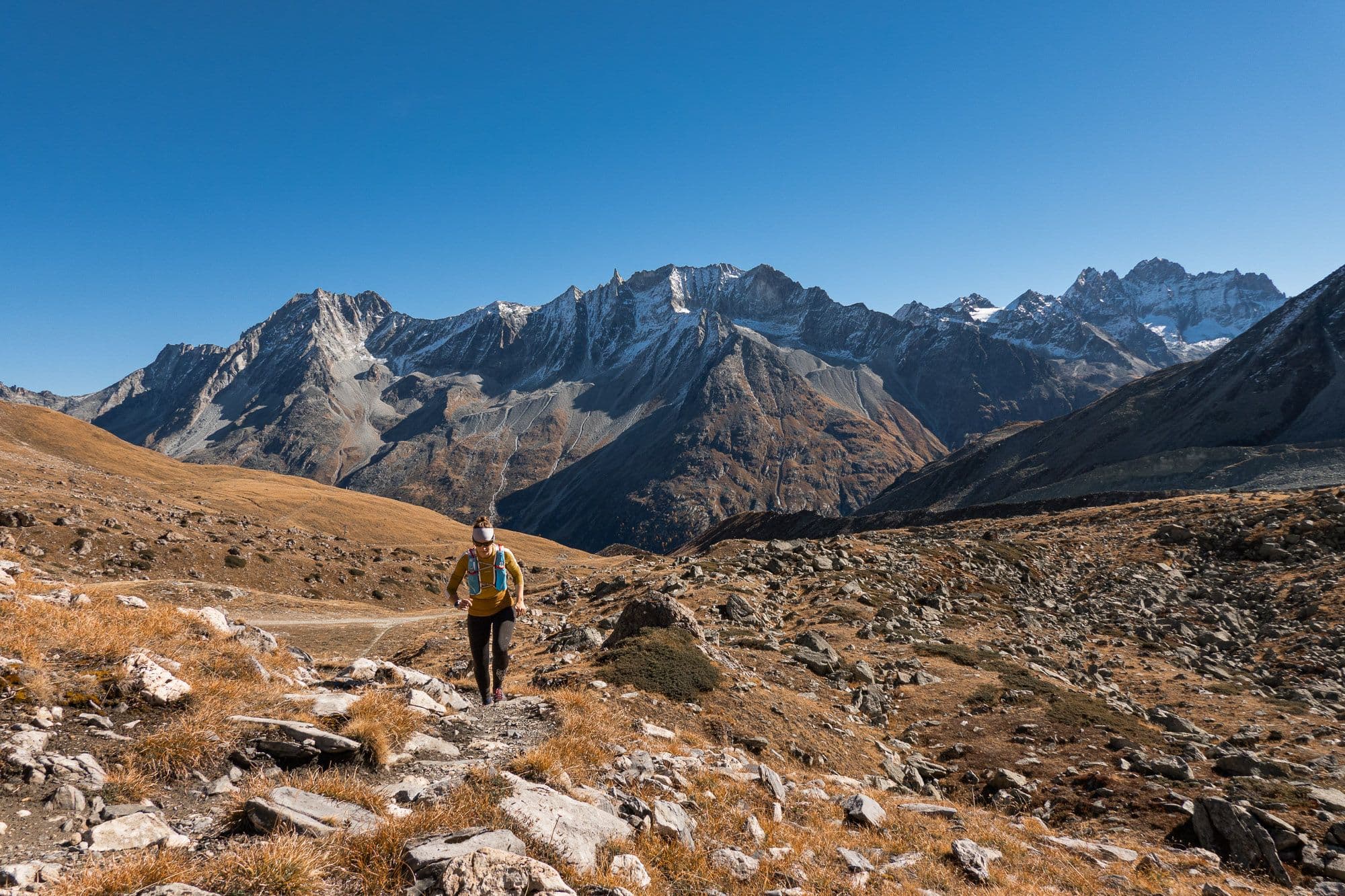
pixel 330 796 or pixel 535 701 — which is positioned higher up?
pixel 330 796

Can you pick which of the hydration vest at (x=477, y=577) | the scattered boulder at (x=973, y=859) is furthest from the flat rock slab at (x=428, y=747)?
the scattered boulder at (x=973, y=859)

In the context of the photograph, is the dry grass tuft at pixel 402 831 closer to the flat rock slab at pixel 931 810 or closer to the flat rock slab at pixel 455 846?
the flat rock slab at pixel 455 846

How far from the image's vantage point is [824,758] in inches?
581

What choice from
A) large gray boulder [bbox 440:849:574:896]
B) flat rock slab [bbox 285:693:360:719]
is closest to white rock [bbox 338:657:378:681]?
flat rock slab [bbox 285:693:360:719]

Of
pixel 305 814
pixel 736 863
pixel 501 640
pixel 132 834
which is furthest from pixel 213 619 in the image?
pixel 736 863

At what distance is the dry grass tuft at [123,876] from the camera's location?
15.2 feet

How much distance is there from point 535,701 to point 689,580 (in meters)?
19.7

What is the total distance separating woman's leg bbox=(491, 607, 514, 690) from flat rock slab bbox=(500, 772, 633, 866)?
507cm

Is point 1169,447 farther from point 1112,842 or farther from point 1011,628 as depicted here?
point 1112,842

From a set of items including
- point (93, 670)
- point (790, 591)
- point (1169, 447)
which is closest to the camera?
point (93, 670)

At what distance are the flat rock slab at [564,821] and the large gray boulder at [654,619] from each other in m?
11.5

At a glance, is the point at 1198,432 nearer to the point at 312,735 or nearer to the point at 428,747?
the point at 428,747

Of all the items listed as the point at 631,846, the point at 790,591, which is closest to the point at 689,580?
the point at 790,591

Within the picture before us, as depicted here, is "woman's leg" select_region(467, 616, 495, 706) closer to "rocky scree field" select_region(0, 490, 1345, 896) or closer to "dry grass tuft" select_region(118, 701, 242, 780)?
"rocky scree field" select_region(0, 490, 1345, 896)
